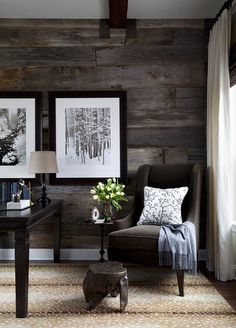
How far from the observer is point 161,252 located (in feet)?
10.6

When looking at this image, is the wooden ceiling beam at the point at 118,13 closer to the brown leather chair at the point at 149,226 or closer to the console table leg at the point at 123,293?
the brown leather chair at the point at 149,226

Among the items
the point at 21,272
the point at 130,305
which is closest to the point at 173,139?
the point at 130,305

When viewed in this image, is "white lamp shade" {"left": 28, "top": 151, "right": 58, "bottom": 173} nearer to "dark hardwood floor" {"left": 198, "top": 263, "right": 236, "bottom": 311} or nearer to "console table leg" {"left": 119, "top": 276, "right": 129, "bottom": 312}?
"console table leg" {"left": 119, "top": 276, "right": 129, "bottom": 312}

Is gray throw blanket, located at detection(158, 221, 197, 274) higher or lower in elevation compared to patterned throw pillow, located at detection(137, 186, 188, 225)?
lower

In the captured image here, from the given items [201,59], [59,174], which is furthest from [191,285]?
[201,59]

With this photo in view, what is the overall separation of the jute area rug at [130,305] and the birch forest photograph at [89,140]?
1.31 metres

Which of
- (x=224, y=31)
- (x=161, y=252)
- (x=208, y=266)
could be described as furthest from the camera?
(x=208, y=266)

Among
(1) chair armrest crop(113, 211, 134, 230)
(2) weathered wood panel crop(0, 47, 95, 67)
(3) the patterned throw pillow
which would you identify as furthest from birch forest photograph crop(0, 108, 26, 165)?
(3) the patterned throw pillow

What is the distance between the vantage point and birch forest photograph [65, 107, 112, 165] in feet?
15.0

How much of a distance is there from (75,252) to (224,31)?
2826 mm

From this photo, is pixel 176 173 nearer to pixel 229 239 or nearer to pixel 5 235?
pixel 229 239

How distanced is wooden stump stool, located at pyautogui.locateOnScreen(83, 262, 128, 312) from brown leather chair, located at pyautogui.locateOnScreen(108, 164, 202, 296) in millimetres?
450

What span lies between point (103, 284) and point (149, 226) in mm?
920

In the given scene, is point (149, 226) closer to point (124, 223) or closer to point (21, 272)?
point (124, 223)
